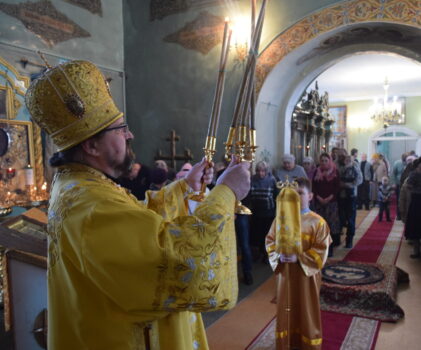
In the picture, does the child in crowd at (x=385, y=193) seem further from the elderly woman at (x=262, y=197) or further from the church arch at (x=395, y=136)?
the church arch at (x=395, y=136)

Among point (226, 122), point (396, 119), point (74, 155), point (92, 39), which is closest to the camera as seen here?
point (74, 155)

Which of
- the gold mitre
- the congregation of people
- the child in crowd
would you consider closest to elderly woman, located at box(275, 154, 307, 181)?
the congregation of people

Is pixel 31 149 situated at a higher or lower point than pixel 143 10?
lower

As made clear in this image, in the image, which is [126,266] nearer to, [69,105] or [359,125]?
[69,105]

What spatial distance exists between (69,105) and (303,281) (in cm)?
227

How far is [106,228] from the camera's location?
908 millimetres

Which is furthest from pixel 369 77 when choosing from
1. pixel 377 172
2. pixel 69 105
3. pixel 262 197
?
pixel 69 105

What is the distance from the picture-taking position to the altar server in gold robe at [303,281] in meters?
2.66

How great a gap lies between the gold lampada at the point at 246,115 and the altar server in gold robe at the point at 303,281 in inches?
59.1

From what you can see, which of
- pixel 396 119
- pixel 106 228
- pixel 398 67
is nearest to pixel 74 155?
pixel 106 228

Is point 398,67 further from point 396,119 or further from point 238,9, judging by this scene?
point 238,9

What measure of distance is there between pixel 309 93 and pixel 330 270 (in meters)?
6.17

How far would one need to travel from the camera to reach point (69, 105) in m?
1.14

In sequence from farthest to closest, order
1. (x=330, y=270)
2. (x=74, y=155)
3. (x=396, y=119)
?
(x=396, y=119)
(x=330, y=270)
(x=74, y=155)
